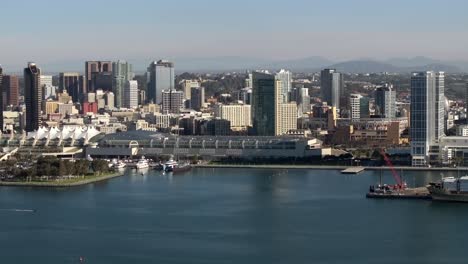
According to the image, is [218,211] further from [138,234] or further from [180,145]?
[180,145]

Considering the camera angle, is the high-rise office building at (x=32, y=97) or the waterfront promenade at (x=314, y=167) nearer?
the waterfront promenade at (x=314, y=167)

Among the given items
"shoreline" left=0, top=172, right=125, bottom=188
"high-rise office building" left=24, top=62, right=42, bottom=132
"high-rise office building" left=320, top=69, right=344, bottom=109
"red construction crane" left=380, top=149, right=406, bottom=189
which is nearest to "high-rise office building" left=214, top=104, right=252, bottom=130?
"high-rise office building" left=24, top=62, right=42, bottom=132

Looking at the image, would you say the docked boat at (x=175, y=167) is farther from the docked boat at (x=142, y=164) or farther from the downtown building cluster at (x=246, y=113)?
the downtown building cluster at (x=246, y=113)

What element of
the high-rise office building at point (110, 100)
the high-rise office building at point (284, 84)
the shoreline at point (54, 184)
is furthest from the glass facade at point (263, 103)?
the high-rise office building at point (110, 100)

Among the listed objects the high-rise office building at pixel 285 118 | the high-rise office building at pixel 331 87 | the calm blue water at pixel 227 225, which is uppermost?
the high-rise office building at pixel 331 87

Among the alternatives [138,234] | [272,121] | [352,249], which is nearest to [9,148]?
[272,121]

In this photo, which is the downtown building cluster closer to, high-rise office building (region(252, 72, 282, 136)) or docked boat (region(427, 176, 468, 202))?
high-rise office building (region(252, 72, 282, 136))

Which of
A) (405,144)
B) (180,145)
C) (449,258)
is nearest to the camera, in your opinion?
(449,258)
